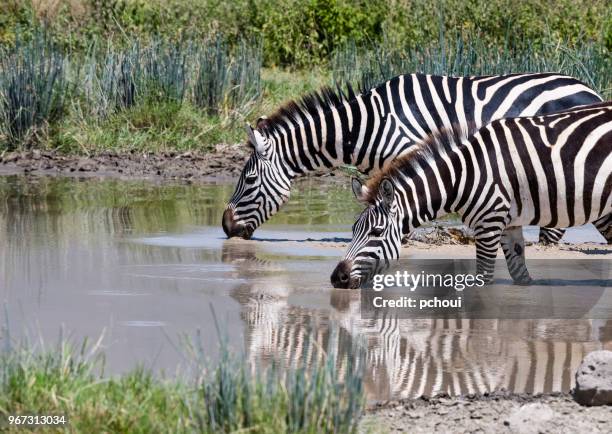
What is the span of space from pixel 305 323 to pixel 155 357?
1.39m

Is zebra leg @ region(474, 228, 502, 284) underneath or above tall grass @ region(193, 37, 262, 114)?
underneath

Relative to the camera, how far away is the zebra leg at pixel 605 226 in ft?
33.0

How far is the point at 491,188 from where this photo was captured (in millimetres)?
8719

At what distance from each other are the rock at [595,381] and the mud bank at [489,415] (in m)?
0.04

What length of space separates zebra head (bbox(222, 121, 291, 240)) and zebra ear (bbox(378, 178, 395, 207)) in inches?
107

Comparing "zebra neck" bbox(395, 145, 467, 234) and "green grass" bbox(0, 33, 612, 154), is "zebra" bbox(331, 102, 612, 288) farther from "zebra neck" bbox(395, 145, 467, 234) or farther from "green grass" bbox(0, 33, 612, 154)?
"green grass" bbox(0, 33, 612, 154)

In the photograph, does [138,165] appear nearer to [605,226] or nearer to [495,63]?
[495,63]

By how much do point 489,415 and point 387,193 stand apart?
3.20 meters

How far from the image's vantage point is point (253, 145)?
11.4 m

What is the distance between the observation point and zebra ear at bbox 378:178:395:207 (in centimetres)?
861

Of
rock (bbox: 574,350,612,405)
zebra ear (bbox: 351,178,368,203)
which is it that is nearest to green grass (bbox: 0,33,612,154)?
zebra ear (bbox: 351,178,368,203)

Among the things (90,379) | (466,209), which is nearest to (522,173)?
(466,209)

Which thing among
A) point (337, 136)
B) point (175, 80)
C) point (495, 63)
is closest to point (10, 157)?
point (175, 80)

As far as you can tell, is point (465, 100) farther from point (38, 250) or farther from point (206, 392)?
point (206, 392)
